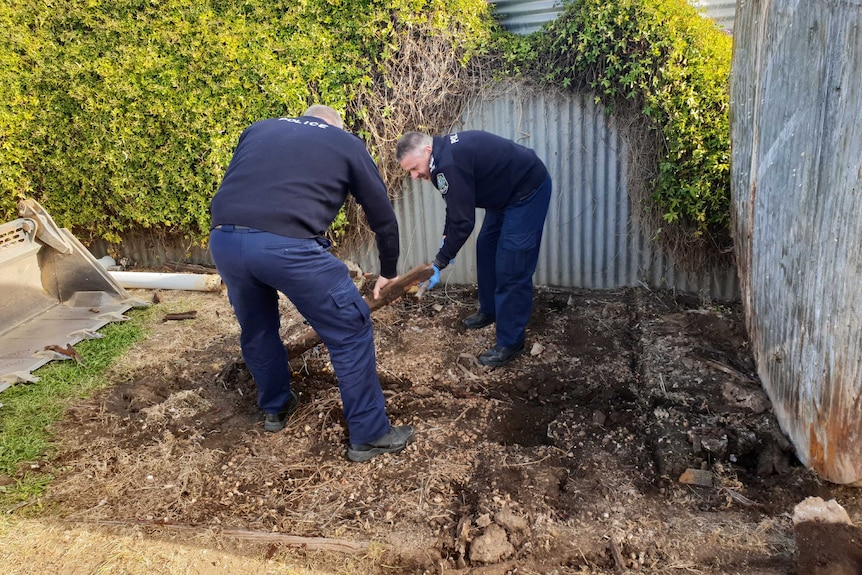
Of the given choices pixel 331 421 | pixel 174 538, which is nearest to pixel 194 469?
pixel 174 538

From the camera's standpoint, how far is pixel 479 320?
5.16 metres

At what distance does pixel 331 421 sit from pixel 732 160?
3261 mm

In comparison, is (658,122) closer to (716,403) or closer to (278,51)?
(716,403)

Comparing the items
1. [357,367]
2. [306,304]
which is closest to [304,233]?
[306,304]

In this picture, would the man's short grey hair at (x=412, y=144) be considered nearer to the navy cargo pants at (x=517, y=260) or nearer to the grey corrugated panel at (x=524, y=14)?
the navy cargo pants at (x=517, y=260)

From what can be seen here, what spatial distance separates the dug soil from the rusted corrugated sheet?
364 millimetres

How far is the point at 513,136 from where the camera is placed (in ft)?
18.0

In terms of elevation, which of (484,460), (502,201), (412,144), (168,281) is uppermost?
(412,144)

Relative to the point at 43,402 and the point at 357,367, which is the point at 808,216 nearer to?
the point at 357,367

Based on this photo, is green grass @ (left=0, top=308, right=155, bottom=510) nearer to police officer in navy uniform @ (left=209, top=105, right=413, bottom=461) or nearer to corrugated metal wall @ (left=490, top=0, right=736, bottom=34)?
police officer in navy uniform @ (left=209, top=105, right=413, bottom=461)

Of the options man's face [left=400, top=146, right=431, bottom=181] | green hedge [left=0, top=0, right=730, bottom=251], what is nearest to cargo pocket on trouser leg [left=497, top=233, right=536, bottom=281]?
man's face [left=400, top=146, right=431, bottom=181]

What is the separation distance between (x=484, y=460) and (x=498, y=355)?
3.91ft

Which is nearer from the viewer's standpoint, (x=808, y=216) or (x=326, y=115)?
(x=808, y=216)

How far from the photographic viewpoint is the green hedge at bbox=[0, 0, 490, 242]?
5.66 meters
